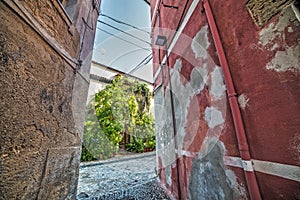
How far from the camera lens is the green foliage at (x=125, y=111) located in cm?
592

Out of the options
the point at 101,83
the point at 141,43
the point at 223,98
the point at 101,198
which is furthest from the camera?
the point at 101,83

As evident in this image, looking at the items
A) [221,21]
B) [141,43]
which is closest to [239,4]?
[221,21]

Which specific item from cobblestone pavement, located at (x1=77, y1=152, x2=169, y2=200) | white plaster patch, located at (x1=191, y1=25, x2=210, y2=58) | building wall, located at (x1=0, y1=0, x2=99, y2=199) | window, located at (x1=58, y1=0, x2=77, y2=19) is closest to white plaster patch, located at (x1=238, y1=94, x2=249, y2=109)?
white plaster patch, located at (x1=191, y1=25, x2=210, y2=58)

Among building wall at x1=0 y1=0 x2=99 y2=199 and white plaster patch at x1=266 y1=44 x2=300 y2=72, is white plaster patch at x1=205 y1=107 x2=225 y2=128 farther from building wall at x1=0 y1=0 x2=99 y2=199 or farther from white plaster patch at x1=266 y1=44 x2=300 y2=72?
building wall at x1=0 y1=0 x2=99 y2=199

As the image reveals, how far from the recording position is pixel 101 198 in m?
2.16

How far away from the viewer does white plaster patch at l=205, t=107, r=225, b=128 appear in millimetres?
1251

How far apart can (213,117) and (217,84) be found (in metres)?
0.36

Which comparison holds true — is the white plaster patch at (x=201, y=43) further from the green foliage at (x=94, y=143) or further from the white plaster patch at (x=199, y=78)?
the green foliage at (x=94, y=143)

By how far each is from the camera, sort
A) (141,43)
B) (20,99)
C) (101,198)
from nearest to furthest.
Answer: (20,99)
(101,198)
(141,43)

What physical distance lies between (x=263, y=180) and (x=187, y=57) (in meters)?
1.63

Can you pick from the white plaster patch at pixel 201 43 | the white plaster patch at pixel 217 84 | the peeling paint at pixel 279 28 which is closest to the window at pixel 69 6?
the white plaster patch at pixel 201 43

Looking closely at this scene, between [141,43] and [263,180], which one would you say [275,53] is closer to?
[263,180]

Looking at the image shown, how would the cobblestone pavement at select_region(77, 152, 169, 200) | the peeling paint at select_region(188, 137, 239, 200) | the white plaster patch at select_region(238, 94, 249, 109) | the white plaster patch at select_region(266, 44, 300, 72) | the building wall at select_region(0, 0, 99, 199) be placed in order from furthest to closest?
the cobblestone pavement at select_region(77, 152, 169, 200)
the peeling paint at select_region(188, 137, 239, 200)
the white plaster patch at select_region(238, 94, 249, 109)
the building wall at select_region(0, 0, 99, 199)
the white plaster patch at select_region(266, 44, 300, 72)

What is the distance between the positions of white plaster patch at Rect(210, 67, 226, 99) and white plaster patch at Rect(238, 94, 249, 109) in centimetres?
18
